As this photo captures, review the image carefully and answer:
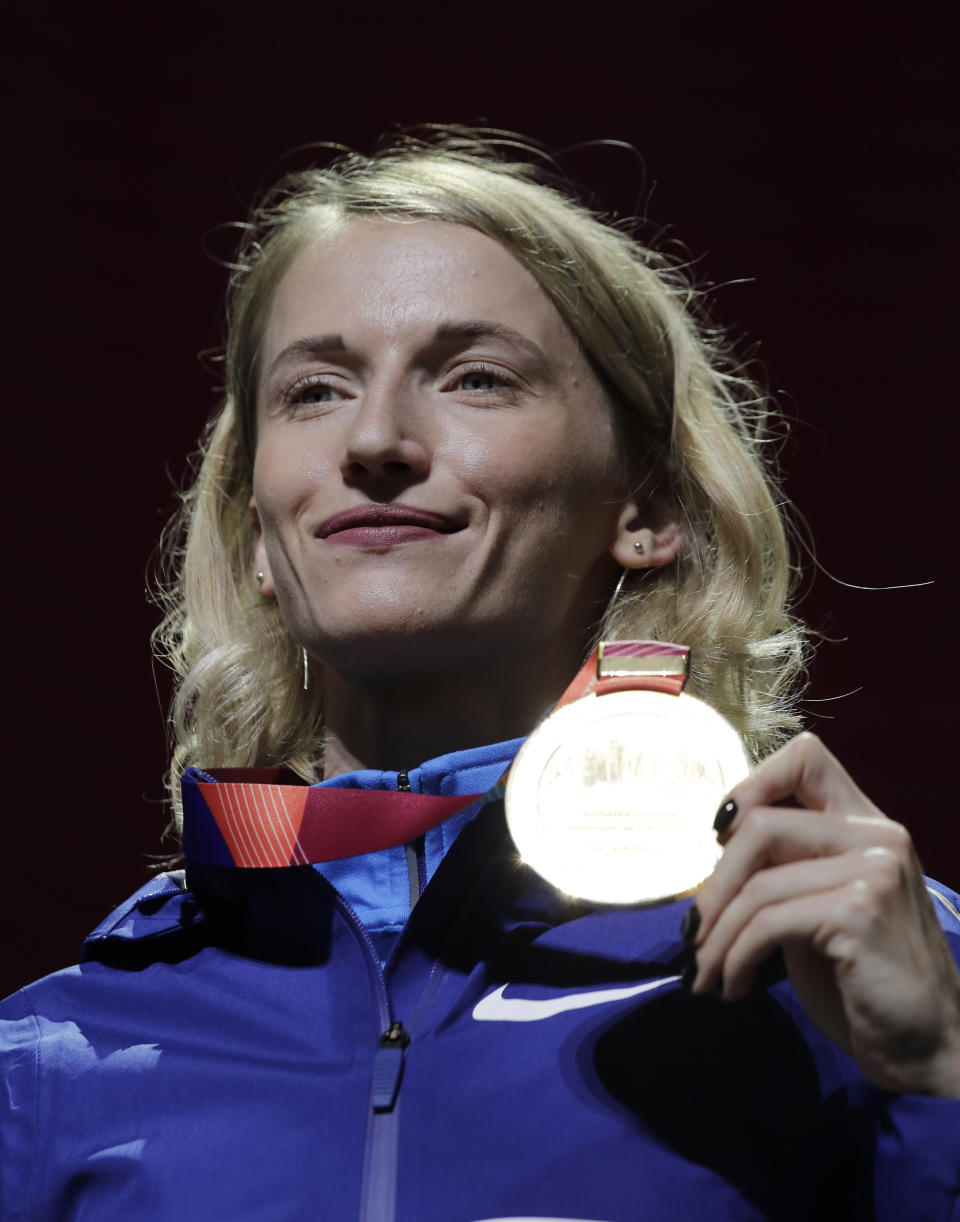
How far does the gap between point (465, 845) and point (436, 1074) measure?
0.77 feet

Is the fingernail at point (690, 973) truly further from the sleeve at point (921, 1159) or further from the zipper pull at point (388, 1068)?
the zipper pull at point (388, 1068)

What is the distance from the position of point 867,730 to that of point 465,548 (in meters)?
0.84

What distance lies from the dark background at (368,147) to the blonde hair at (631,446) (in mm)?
175

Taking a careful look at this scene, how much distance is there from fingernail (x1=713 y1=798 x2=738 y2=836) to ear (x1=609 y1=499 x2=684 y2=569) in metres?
0.72

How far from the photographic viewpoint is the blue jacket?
1.19m

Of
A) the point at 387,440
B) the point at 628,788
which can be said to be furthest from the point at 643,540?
the point at 628,788

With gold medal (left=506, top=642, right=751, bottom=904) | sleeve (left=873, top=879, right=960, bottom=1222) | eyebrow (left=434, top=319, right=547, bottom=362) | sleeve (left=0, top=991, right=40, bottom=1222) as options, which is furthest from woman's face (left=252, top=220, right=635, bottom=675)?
sleeve (left=873, top=879, right=960, bottom=1222)

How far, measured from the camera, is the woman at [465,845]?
1.10 meters

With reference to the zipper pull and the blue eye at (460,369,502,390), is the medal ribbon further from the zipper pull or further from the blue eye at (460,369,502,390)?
the blue eye at (460,369,502,390)

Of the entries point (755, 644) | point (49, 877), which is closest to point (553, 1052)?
point (755, 644)

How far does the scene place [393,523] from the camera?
1.55 metres

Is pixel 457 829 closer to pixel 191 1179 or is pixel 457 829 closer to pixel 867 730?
pixel 191 1179

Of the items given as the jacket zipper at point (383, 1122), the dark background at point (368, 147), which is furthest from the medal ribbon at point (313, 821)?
the dark background at point (368, 147)

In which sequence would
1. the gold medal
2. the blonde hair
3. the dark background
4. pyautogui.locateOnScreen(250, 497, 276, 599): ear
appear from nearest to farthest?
the gold medal
the blonde hair
pyautogui.locateOnScreen(250, 497, 276, 599): ear
the dark background
